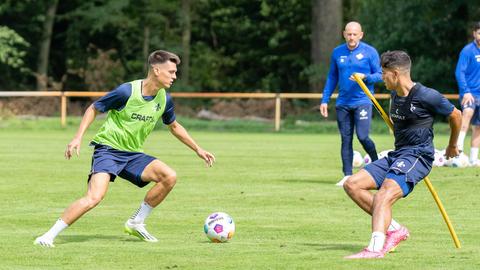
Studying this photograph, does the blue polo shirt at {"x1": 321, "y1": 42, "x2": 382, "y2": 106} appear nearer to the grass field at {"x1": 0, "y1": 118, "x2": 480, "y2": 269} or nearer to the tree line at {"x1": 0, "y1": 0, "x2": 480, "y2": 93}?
the grass field at {"x1": 0, "y1": 118, "x2": 480, "y2": 269}

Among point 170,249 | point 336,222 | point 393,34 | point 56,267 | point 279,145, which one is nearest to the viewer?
point 56,267

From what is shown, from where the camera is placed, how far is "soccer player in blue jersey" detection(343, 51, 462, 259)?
32.6ft

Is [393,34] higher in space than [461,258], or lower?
lower

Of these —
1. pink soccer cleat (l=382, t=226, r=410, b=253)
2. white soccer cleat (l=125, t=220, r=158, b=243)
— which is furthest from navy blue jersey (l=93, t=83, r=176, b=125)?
pink soccer cleat (l=382, t=226, r=410, b=253)

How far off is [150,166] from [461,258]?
3.00 meters

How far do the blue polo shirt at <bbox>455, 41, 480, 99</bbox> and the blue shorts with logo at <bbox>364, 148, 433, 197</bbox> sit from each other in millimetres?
9161

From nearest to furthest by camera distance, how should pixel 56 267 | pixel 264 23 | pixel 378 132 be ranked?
pixel 56 267
pixel 378 132
pixel 264 23

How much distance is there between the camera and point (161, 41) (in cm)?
5372

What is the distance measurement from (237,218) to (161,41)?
41.4 metres

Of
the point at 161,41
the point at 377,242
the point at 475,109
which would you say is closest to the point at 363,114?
the point at 475,109

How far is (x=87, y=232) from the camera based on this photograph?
11586 millimetres

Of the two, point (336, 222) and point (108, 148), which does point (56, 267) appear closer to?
point (108, 148)

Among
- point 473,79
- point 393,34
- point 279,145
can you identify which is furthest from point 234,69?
point 473,79

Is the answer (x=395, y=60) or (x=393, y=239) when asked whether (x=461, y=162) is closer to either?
(x=393, y=239)
